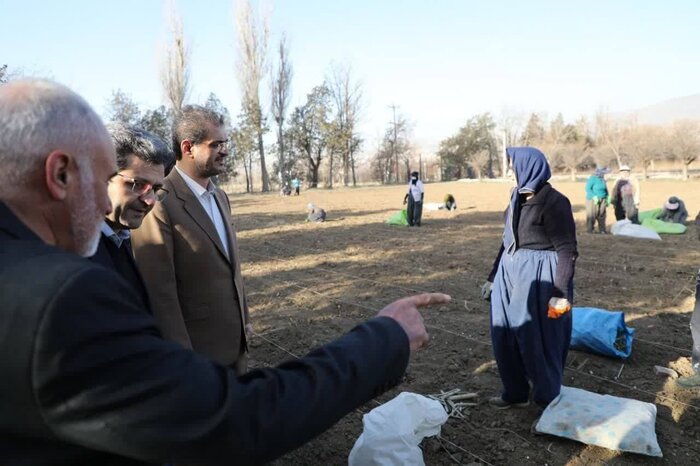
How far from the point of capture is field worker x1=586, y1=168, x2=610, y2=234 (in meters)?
11.1

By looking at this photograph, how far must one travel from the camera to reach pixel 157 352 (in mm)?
794

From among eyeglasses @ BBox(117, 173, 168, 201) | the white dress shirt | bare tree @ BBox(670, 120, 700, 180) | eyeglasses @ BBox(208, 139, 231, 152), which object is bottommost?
the white dress shirt

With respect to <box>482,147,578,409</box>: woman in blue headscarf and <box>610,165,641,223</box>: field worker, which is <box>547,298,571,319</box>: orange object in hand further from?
<box>610,165,641,223</box>: field worker

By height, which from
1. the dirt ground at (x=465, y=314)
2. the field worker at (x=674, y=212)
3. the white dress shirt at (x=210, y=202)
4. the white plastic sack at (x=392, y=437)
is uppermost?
the white dress shirt at (x=210, y=202)

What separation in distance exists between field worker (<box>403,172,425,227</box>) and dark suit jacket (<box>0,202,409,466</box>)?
12784 mm

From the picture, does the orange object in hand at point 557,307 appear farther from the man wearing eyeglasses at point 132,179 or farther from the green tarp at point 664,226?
the green tarp at point 664,226

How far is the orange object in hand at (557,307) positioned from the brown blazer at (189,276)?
80.9 inches

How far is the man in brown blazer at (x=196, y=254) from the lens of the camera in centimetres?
221

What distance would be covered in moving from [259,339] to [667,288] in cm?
579

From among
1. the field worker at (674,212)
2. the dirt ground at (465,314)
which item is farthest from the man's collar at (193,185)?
the field worker at (674,212)

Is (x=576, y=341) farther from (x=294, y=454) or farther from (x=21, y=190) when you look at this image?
(x=21, y=190)

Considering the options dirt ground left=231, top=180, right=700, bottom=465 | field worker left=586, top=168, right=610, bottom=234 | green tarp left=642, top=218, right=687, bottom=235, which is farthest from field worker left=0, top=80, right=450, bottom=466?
green tarp left=642, top=218, right=687, bottom=235

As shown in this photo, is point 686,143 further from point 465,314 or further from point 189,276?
point 189,276

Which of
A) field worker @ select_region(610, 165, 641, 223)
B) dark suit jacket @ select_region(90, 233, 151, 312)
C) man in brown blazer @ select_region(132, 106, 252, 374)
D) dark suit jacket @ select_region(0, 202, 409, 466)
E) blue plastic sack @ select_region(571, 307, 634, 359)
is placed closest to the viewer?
dark suit jacket @ select_region(0, 202, 409, 466)
